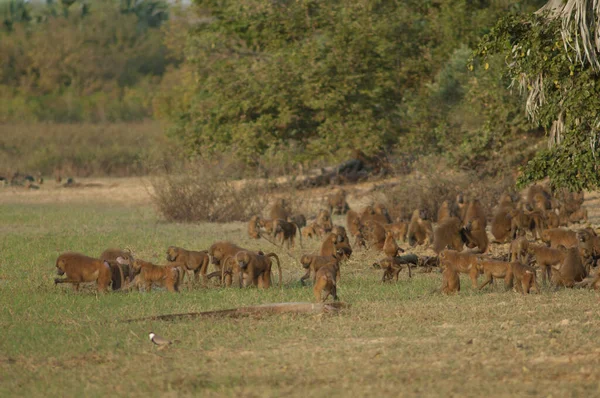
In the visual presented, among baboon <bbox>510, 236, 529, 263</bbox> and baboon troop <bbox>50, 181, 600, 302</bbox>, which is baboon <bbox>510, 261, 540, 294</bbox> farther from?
baboon <bbox>510, 236, 529, 263</bbox>

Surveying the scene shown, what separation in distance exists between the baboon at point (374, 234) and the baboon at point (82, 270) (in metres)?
5.49

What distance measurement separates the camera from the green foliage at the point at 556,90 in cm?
1216

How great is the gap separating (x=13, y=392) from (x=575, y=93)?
7606mm

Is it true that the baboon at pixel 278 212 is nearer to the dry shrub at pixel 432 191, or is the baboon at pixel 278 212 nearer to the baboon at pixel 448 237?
the dry shrub at pixel 432 191

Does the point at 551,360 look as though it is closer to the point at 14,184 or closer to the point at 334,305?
the point at 334,305

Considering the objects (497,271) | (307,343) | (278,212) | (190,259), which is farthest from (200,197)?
(307,343)

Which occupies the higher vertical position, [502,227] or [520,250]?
[502,227]

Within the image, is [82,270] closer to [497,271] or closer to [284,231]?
[497,271]

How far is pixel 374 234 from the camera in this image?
1602 centimetres

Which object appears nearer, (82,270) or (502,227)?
(82,270)

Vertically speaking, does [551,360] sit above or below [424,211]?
below

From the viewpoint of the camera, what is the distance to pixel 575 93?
12242 millimetres

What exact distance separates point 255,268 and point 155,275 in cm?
113

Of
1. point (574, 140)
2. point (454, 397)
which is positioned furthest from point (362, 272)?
point (454, 397)
